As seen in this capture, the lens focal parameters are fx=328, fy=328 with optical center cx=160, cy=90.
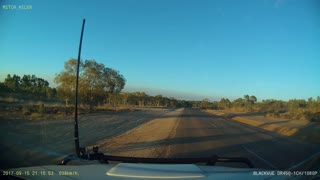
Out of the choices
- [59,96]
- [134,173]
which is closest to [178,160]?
[134,173]

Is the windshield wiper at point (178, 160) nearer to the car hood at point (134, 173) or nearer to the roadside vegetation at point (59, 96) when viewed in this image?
the car hood at point (134, 173)

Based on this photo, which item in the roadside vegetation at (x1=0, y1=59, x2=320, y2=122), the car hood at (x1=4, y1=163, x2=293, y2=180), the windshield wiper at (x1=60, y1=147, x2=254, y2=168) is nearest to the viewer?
the car hood at (x1=4, y1=163, x2=293, y2=180)

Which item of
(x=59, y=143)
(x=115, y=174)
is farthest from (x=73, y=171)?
(x=59, y=143)

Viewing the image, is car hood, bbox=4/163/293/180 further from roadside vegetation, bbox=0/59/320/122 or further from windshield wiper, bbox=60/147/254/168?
roadside vegetation, bbox=0/59/320/122

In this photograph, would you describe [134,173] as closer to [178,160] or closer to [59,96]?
[178,160]

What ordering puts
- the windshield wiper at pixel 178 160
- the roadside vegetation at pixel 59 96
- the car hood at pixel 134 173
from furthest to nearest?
the roadside vegetation at pixel 59 96 < the windshield wiper at pixel 178 160 < the car hood at pixel 134 173

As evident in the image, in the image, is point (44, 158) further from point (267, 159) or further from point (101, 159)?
point (267, 159)

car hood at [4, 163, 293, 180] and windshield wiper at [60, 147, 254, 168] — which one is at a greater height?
car hood at [4, 163, 293, 180]

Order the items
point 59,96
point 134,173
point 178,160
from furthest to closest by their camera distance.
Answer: point 59,96 → point 178,160 → point 134,173

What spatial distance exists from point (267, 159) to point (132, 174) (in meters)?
8.27

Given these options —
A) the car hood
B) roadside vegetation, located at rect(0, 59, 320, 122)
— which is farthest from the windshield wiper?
roadside vegetation, located at rect(0, 59, 320, 122)

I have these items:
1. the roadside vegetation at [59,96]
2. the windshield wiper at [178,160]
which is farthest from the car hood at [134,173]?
the roadside vegetation at [59,96]

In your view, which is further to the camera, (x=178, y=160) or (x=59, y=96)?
(x=59, y=96)

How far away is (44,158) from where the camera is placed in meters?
10.5
